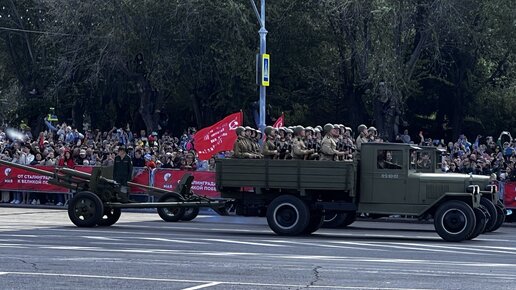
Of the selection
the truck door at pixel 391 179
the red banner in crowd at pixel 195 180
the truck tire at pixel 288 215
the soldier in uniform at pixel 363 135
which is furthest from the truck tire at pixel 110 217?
the red banner in crowd at pixel 195 180

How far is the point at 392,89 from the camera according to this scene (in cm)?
3909

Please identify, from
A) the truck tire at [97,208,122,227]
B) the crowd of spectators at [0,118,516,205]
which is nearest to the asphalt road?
the truck tire at [97,208,122,227]

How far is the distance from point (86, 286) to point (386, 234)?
11531 mm

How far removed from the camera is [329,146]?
23000mm

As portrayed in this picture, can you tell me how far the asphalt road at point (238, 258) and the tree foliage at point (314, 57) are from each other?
1465 centimetres

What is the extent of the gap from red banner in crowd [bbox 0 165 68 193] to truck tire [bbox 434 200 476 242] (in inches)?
570

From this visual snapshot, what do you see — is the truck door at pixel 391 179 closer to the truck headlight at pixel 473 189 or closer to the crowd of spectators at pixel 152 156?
the truck headlight at pixel 473 189

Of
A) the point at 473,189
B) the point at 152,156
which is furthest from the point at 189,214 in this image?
the point at 152,156

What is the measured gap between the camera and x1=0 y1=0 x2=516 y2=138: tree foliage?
131 ft

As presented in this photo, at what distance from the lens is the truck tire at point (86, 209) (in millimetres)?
23812

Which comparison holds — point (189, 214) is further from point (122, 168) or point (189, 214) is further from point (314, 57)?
point (314, 57)

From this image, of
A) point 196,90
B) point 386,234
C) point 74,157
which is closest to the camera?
point 386,234

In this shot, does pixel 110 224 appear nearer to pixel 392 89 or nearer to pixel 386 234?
A: pixel 386 234

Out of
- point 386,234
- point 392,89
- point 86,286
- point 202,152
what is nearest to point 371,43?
point 392,89
